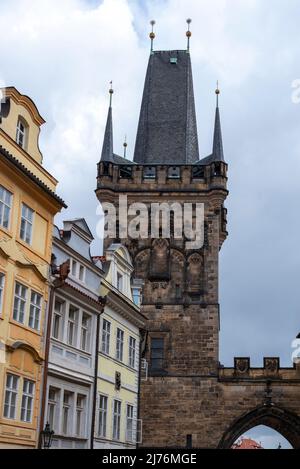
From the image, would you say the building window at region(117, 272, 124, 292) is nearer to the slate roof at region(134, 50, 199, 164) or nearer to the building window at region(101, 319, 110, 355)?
the building window at region(101, 319, 110, 355)

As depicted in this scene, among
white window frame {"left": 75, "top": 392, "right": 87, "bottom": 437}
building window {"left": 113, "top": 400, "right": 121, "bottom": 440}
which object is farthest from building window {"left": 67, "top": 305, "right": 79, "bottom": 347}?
building window {"left": 113, "top": 400, "right": 121, "bottom": 440}

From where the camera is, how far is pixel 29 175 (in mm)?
17875

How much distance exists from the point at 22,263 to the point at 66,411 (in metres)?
5.11

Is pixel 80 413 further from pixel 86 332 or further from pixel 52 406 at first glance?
pixel 86 332

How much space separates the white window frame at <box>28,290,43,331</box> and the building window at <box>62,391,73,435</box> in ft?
9.41

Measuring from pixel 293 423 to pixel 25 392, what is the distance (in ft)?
72.1

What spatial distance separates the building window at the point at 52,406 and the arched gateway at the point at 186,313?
1725 centimetres

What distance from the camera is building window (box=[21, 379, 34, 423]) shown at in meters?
17.8

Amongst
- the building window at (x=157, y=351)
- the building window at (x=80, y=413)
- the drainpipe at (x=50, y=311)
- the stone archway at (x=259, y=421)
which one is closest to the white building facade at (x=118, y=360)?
the building window at (x=80, y=413)

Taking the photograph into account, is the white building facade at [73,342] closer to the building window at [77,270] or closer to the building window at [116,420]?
the building window at [77,270]

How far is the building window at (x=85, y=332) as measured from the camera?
72.0 ft

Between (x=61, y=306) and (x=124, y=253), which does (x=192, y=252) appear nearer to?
(x=124, y=253)

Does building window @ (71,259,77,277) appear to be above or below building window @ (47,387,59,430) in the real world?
above
